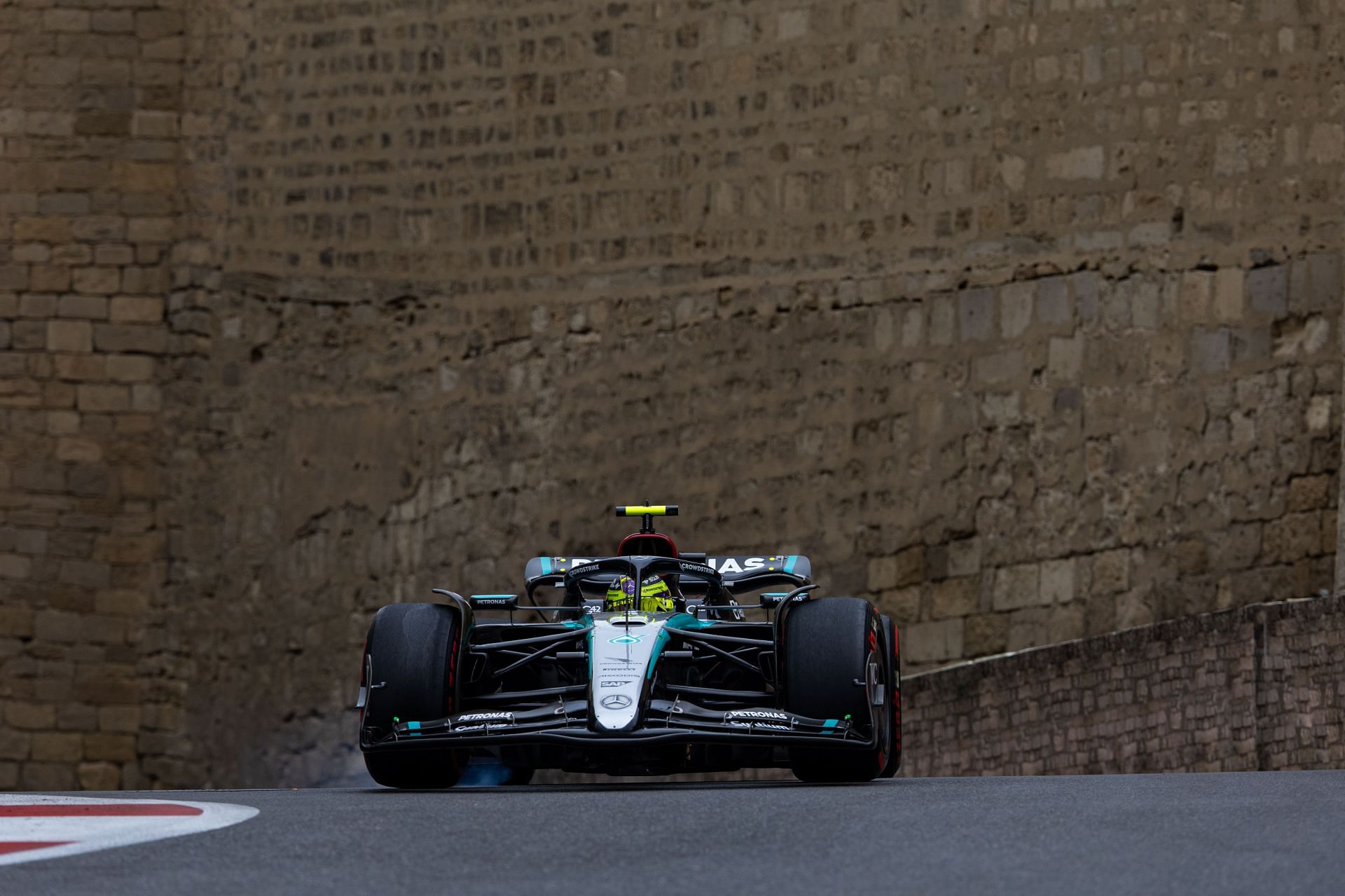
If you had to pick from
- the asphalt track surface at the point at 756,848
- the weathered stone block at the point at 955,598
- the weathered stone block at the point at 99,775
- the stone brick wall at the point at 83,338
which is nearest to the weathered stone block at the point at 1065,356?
the weathered stone block at the point at 955,598

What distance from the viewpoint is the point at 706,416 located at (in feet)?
54.4

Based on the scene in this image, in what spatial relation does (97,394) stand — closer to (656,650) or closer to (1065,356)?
(1065,356)

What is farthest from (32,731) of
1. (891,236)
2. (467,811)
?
(467,811)

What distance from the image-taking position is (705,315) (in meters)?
16.7

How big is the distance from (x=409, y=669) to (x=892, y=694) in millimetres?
1915

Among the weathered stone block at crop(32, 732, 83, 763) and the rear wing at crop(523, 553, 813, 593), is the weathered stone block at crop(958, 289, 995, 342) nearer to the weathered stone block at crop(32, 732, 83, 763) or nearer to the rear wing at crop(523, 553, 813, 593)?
the rear wing at crop(523, 553, 813, 593)

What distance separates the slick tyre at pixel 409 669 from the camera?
340 inches

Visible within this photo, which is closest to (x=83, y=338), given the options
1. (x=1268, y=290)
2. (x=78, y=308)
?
(x=78, y=308)

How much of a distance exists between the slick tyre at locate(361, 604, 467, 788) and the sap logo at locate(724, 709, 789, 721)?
1088mm

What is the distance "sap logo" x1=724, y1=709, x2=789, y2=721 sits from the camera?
830 cm

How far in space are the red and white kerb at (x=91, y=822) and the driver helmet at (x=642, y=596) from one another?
211cm

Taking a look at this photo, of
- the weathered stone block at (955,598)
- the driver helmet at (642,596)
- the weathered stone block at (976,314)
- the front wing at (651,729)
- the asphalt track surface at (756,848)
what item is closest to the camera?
the asphalt track surface at (756,848)

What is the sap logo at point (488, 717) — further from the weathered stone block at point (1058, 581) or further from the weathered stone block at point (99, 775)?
the weathered stone block at point (99, 775)

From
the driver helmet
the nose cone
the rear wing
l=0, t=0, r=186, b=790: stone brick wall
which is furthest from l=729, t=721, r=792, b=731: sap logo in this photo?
l=0, t=0, r=186, b=790: stone brick wall
